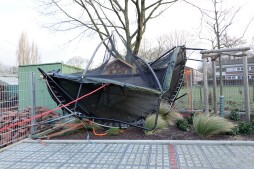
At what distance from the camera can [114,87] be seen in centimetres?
454

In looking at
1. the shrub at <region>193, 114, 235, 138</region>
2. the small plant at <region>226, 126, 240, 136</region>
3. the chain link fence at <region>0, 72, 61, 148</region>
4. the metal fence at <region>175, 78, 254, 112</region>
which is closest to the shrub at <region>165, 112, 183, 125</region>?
the shrub at <region>193, 114, 235, 138</region>

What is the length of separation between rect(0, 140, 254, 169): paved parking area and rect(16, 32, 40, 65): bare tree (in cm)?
Answer: 2788

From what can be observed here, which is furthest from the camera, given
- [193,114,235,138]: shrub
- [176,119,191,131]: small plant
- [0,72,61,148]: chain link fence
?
[176,119,191,131]: small plant

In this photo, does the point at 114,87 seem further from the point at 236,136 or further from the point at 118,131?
the point at 236,136

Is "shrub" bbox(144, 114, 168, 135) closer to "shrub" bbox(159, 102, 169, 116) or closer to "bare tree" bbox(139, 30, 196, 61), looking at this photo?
"shrub" bbox(159, 102, 169, 116)

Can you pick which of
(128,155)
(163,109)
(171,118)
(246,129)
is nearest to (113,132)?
(128,155)

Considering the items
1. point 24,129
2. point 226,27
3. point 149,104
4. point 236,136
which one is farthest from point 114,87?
point 226,27

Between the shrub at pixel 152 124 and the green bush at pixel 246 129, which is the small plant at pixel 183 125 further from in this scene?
the green bush at pixel 246 129

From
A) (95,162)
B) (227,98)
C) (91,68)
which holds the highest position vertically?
(91,68)

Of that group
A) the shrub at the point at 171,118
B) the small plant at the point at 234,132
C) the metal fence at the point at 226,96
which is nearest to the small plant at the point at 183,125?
the shrub at the point at 171,118

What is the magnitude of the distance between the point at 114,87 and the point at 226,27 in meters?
7.87

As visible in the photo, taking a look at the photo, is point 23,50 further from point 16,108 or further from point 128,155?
point 128,155

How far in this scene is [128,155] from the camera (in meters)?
3.72

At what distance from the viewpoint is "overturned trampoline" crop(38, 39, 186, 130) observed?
14.9ft
